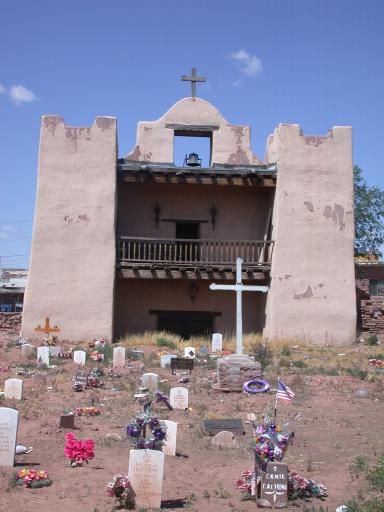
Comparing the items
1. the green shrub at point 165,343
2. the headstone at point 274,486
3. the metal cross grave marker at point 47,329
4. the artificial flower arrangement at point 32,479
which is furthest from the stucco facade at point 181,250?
the headstone at point 274,486

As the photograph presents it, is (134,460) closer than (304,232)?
Yes

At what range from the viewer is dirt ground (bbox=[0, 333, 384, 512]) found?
27.2 feet

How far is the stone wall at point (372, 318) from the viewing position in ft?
84.5

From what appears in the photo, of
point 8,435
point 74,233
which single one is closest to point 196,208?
point 74,233

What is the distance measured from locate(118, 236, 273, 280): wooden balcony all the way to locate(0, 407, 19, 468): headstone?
14.5m

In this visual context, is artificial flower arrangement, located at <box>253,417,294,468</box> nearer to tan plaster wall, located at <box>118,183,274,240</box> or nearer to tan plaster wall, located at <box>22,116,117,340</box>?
tan plaster wall, located at <box>22,116,117,340</box>

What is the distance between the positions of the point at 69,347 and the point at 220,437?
12.1 meters

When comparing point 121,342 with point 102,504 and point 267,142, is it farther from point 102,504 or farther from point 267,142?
point 102,504

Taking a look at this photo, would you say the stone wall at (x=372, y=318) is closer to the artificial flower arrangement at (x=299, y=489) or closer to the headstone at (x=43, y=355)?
the headstone at (x=43, y=355)

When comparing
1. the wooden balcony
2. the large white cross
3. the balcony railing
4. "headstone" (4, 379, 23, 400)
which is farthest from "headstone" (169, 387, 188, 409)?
the balcony railing

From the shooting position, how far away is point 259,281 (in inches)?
985

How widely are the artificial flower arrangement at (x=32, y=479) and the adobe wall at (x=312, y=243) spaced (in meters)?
15.7

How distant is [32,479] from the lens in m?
8.61

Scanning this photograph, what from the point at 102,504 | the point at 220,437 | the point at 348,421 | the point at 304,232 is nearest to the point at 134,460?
the point at 102,504
